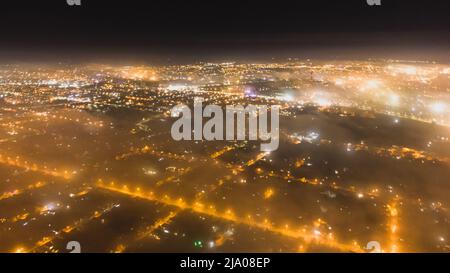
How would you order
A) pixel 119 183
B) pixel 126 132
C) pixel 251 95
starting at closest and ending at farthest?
pixel 119 183 < pixel 126 132 < pixel 251 95

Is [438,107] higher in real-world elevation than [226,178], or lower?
higher

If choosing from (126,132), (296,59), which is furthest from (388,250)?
(296,59)

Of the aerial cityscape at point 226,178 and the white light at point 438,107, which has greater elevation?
the white light at point 438,107

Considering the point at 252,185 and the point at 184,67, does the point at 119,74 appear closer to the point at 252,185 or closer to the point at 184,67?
the point at 184,67

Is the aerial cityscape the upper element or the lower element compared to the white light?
lower

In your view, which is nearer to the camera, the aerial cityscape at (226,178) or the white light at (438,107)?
the aerial cityscape at (226,178)

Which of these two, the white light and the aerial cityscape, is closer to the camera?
the aerial cityscape

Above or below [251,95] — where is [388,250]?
below

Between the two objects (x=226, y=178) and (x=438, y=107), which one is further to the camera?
(x=438, y=107)
